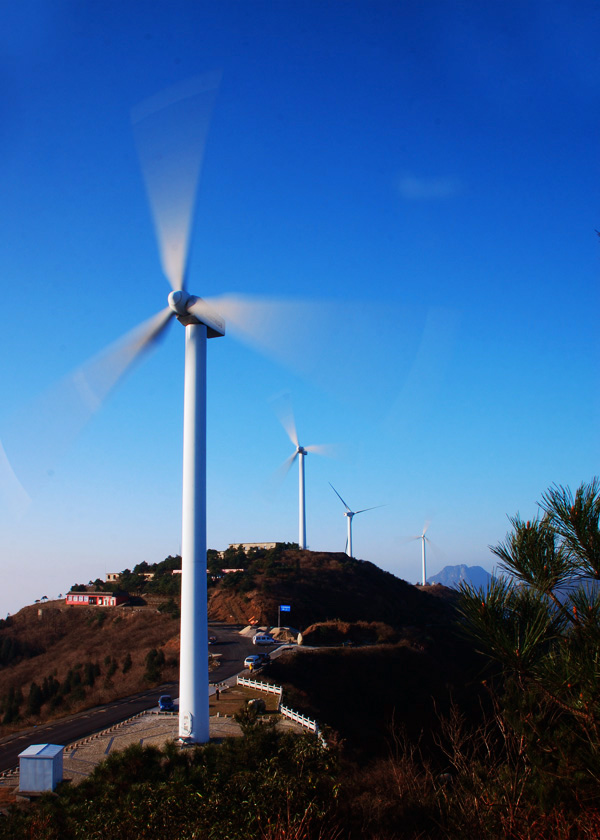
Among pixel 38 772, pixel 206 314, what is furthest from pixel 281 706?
pixel 206 314

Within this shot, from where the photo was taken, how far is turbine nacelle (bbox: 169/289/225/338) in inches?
1128

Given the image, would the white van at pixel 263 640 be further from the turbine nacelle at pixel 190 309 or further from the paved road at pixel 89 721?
the turbine nacelle at pixel 190 309

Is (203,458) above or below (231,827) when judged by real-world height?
above

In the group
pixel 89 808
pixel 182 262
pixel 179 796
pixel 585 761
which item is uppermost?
pixel 182 262

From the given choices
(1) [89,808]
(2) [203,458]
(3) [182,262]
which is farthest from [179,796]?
(3) [182,262]

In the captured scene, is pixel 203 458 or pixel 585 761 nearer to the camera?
pixel 585 761

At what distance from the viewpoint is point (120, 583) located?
114 metres

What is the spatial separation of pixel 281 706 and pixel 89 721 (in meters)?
12.1

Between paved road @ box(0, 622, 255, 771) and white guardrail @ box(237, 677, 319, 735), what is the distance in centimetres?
428

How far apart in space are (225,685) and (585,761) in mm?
44433

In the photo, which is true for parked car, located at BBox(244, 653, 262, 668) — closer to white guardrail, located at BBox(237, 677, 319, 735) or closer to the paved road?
the paved road

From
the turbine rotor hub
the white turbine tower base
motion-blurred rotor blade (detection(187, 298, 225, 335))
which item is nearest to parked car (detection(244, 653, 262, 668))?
the white turbine tower base

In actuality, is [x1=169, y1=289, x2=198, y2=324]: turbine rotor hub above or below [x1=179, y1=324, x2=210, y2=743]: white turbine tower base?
above

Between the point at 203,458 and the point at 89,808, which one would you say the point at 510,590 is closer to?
the point at 89,808
